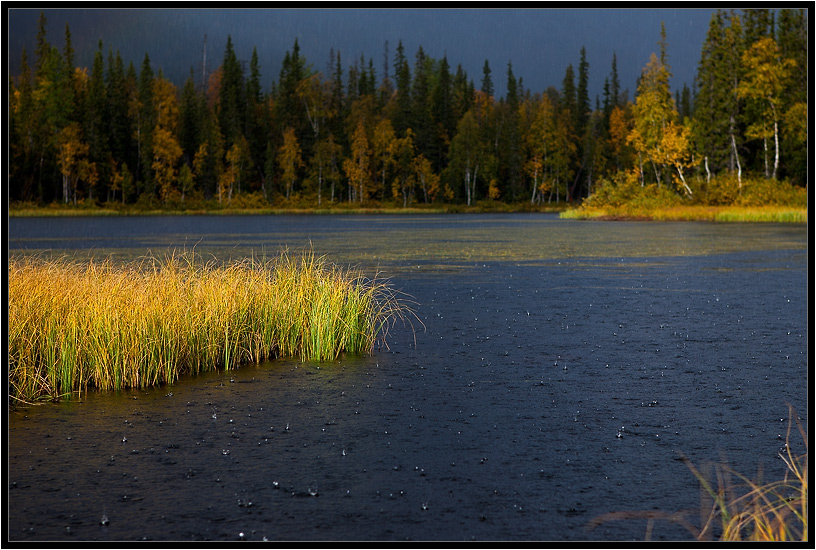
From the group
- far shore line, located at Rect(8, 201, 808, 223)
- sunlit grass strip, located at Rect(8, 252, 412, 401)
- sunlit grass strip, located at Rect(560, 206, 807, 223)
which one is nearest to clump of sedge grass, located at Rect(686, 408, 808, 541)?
sunlit grass strip, located at Rect(8, 252, 412, 401)

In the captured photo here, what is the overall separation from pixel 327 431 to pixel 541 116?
100165mm

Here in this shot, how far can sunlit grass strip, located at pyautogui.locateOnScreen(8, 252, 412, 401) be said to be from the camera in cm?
1090

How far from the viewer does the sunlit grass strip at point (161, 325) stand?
35.8 ft

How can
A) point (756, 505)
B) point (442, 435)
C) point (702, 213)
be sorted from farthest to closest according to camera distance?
point (702, 213) < point (442, 435) < point (756, 505)

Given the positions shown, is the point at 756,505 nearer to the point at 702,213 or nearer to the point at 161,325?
the point at 161,325

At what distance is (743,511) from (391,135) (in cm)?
9467

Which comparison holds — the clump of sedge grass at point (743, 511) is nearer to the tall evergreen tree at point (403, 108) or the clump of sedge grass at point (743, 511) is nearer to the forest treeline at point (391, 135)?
the forest treeline at point (391, 135)

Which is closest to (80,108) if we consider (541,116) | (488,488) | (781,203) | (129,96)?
(129,96)

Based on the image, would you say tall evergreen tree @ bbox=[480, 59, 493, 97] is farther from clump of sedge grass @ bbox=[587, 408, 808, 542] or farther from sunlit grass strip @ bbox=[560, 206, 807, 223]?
clump of sedge grass @ bbox=[587, 408, 808, 542]

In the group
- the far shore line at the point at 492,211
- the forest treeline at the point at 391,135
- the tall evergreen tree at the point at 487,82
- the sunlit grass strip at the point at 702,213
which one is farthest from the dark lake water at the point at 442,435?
the tall evergreen tree at the point at 487,82

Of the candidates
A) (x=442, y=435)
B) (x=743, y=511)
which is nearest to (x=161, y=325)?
(x=442, y=435)

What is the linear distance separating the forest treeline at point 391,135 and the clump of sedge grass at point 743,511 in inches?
2301

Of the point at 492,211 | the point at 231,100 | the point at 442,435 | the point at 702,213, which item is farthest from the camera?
the point at 492,211

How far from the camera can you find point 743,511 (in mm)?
6879
